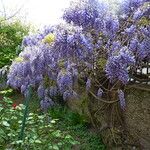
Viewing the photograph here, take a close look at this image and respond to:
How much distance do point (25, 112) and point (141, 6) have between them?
193 cm

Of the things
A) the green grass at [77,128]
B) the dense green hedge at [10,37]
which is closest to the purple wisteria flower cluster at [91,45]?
the green grass at [77,128]

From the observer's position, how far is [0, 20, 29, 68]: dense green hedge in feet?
39.5

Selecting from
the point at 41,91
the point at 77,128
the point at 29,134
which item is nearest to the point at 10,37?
the point at 77,128

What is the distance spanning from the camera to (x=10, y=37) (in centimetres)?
1238

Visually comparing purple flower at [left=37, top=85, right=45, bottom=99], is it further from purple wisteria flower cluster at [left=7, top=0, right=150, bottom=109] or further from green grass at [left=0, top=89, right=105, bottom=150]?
green grass at [left=0, top=89, right=105, bottom=150]

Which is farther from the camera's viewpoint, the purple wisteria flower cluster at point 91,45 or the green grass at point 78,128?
the green grass at point 78,128

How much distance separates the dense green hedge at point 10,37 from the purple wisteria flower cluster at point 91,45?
226 inches

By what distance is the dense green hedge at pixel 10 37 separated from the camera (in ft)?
39.5

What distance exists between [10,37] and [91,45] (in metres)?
7.17

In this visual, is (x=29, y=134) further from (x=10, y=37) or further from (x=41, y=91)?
(x=10, y=37)

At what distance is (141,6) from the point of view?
A: 17.9 ft

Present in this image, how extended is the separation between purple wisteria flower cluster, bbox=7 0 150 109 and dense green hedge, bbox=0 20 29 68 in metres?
5.74

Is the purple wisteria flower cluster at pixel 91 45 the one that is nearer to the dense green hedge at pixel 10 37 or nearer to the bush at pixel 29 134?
the bush at pixel 29 134

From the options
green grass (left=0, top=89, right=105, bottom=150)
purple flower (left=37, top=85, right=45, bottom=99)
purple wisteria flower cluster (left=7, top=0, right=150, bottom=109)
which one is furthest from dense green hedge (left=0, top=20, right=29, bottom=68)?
purple wisteria flower cluster (left=7, top=0, right=150, bottom=109)
